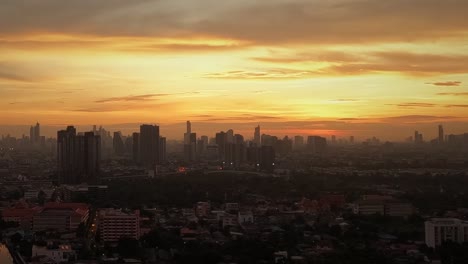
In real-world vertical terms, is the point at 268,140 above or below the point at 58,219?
above

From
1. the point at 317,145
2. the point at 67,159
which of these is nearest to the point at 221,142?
the point at 317,145

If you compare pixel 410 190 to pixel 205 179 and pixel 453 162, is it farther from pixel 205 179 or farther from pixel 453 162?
pixel 453 162

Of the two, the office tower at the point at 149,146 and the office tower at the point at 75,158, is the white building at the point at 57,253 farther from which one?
the office tower at the point at 149,146

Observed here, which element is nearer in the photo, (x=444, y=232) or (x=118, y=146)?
(x=444, y=232)

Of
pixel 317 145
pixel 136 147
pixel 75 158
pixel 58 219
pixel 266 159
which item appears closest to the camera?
pixel 58 219

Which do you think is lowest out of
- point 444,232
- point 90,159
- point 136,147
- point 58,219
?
point 58,219

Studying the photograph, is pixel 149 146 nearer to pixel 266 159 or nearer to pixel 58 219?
pixel 266 159

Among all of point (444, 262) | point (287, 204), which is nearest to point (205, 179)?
point (287, 204)

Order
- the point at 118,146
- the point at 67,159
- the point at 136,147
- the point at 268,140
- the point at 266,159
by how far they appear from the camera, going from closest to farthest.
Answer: the point at 67,159 → the point at 266,159 → the point at 136,147 → the point at 268,140 → the point at 118,146
